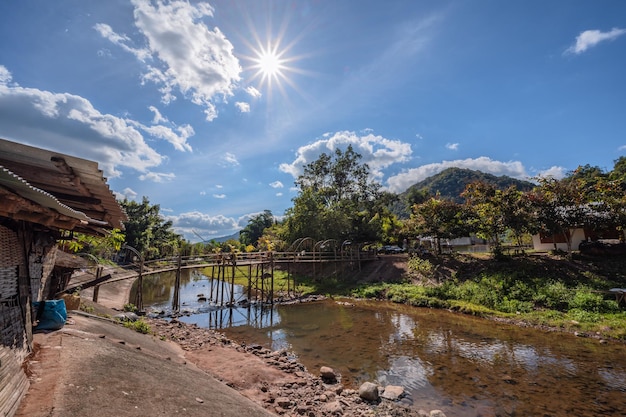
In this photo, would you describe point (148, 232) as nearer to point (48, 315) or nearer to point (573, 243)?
point (48, 315)

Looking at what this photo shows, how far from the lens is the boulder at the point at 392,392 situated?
353 inches

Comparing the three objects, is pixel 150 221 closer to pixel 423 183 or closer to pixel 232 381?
pixel 232 381

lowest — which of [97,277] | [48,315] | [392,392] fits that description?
[392,392]

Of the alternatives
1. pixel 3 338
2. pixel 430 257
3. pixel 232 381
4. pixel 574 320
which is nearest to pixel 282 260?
pixel 430 257

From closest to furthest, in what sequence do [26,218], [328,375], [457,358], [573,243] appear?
[26,218] < [328,375] < [457,358] < [573,243]

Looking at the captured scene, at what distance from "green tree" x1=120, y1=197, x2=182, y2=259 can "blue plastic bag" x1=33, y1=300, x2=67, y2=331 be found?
30.7m

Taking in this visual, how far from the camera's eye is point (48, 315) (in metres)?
7.18

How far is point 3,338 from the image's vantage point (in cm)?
455

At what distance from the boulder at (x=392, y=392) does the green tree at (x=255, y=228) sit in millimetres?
70752

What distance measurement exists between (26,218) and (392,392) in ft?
31.9

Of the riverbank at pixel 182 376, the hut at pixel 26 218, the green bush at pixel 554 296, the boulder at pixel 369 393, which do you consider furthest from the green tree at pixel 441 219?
the hut at pixel 26 218

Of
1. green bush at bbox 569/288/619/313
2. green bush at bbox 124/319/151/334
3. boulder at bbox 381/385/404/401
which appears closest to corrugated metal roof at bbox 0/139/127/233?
green bush at bbox 124/319/151/334

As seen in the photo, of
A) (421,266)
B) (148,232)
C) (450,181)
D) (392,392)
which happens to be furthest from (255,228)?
(450,181)

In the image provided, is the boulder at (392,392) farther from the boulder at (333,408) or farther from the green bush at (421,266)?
the green bush at (421,266)
